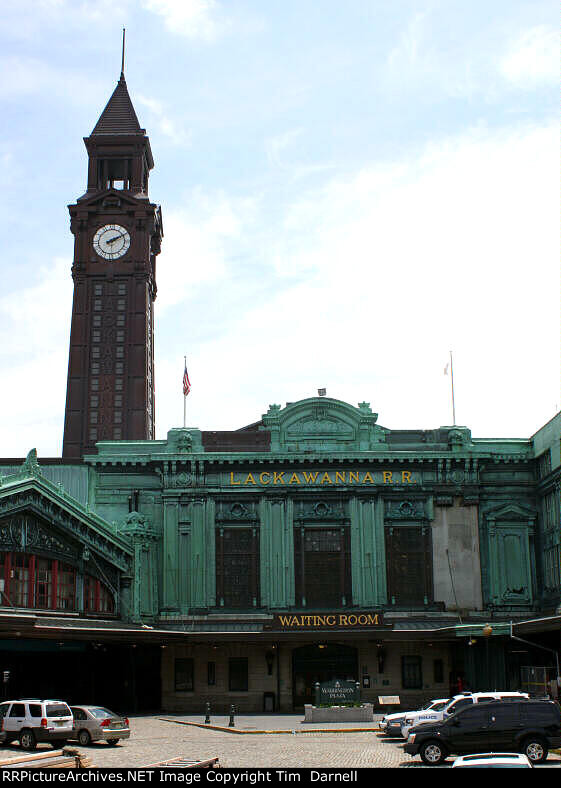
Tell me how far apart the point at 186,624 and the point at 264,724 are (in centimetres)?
1549

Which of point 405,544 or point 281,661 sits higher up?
point 405,544

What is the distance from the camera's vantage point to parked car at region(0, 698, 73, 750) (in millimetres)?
35656

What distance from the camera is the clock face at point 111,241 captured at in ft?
302

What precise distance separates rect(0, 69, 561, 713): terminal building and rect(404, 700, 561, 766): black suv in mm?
25343

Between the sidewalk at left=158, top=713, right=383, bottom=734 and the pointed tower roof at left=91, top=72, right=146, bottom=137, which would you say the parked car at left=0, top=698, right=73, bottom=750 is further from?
the pointed tower roof at left=91, top=72, right=146, bottom=137

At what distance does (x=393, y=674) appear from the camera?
63.1 metres

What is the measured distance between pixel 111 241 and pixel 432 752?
68208 mm

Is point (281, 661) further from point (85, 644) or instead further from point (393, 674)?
point (85, 644)

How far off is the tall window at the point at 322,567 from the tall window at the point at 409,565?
8.97 feet

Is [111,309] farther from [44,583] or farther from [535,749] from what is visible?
[535,749]

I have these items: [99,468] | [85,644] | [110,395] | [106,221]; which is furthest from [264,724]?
[106,221]

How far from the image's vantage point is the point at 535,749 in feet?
104

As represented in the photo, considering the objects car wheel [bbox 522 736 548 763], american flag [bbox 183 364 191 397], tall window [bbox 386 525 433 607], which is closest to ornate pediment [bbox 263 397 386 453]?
american flag [bbox 183 364 191 397]
